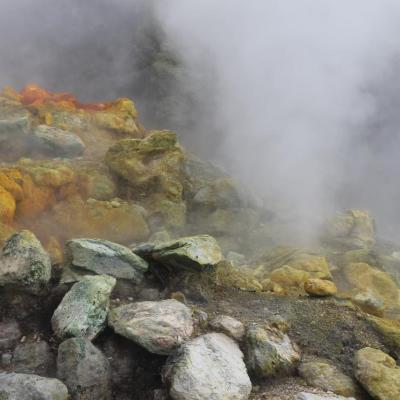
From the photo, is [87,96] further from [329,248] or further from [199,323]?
[199,323]

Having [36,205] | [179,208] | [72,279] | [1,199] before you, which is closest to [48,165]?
[36,205]

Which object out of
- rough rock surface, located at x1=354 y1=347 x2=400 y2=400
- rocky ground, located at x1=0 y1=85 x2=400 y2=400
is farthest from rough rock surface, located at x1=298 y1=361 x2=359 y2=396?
rough rock surface, located at x1=354 y1=347 x2=400 y2=400

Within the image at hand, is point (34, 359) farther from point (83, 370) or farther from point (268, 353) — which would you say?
point (268, 353)

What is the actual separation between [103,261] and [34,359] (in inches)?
68.6

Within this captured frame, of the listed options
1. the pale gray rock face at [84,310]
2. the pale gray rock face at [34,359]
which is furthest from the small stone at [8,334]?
the pale gray rock face at [84,310]

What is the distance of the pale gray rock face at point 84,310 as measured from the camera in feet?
16.3

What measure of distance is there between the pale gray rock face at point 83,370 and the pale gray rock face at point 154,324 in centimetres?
45

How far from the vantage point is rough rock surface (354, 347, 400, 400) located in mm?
4645

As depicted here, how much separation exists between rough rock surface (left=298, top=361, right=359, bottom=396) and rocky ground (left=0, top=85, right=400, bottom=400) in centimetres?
1

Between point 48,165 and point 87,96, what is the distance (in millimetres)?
11913

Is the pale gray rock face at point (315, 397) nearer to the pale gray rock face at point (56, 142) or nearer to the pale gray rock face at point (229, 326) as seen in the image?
the pale gray rock face at point (229, 326)


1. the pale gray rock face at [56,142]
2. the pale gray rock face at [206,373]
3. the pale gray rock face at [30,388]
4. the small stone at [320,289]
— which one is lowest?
the pale gray rock face at [30,388]

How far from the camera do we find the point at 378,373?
480 cm

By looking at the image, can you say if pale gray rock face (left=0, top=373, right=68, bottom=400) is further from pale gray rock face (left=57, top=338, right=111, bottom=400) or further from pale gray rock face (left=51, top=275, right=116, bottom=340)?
pale gray rock face (left=51, top=275, right=116, bottom=340)
